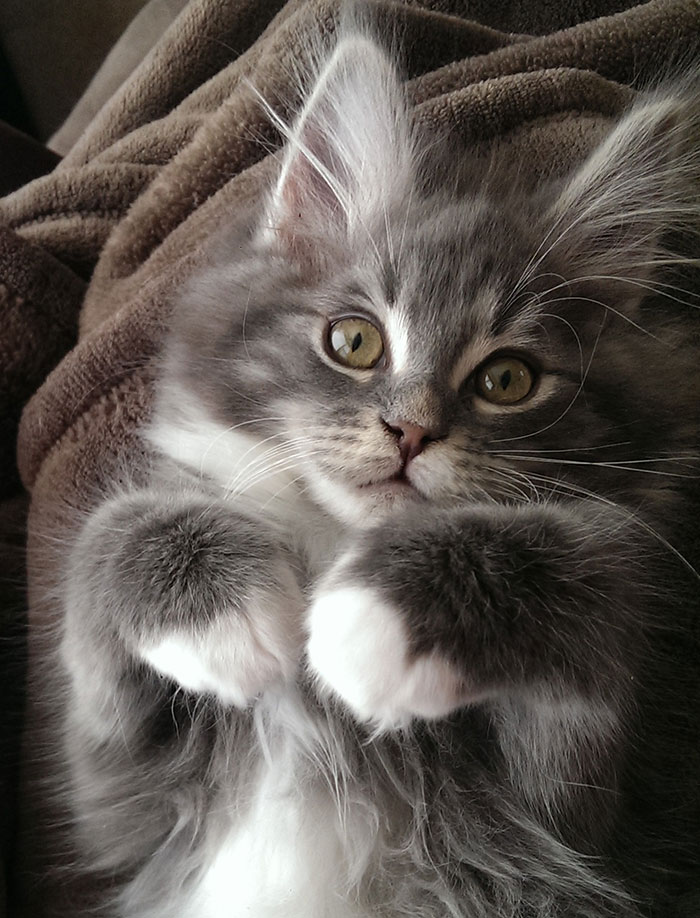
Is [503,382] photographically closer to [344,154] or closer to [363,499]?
[363,499]

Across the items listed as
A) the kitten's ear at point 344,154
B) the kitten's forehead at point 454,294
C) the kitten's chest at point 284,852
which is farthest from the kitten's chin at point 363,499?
the kitten's ear at point 344,154

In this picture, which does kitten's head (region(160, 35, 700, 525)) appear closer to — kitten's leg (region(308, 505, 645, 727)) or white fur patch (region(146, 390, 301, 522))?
white fur patch (region(146, 390, 301, 522))

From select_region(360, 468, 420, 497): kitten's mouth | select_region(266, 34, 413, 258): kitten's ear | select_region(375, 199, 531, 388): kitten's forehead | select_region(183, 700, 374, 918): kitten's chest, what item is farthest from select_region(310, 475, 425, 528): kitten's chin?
select_region(266, 34, 413, 258): kitten's ear

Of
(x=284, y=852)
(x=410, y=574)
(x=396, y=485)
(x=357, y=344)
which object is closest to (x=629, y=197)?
(x=357, y=344)

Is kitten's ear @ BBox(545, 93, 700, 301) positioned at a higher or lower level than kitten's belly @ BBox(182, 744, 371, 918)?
higher

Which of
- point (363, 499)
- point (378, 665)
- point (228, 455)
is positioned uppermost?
point (228, 455)

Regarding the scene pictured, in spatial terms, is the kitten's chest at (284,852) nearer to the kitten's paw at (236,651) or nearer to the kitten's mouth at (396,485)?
the kitten's paw at (236,651)
